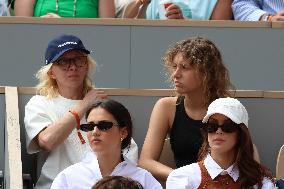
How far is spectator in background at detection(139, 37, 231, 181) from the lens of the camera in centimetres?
693

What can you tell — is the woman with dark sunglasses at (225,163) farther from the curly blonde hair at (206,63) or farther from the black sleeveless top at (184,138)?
the curly blonde hair at (206,63)

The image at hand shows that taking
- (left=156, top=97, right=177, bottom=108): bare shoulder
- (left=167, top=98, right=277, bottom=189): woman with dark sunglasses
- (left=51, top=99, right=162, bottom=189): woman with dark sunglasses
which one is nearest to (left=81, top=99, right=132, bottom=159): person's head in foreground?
(left=51, top=99, right=162, bottom=189): woman with dark sunglasses

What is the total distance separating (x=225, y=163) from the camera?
627 cm

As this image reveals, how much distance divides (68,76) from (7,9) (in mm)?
1836

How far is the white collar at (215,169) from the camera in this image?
6.20m

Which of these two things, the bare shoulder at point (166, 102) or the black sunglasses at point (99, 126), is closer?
the black sunglasses at point (99, 126)

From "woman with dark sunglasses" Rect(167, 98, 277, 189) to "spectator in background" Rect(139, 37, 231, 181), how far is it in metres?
0.66

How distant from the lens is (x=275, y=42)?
8289 mm

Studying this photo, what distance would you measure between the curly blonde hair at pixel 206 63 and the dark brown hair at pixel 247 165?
0.81 meters

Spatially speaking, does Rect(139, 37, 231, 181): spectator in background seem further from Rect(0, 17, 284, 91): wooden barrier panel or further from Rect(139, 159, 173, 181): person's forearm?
Rect(0, 17, 284, 91): wooden barrier panel

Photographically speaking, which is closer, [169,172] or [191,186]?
[191,186]

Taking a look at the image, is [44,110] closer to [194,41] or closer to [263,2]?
[194,41]

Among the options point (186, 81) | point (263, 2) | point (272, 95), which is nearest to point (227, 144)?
point (186, 81)

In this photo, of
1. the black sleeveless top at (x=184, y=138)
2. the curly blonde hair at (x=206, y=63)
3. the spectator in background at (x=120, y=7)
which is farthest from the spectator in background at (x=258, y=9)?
the black sleeveless top at (x=184, y=138)
